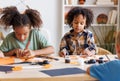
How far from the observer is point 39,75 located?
5.45ft

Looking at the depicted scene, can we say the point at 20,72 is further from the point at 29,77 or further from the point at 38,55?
the point at 38,55

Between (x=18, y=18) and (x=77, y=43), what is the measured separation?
629 mm

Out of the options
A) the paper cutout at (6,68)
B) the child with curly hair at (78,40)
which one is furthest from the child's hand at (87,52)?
the paper cutout at (6,68)

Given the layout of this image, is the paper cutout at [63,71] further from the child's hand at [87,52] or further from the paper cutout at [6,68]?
the child's hand at [87,52]

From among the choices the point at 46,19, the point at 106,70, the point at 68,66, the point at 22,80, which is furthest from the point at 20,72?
the point at 46,19

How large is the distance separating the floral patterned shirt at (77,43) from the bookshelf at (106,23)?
1.38 metres

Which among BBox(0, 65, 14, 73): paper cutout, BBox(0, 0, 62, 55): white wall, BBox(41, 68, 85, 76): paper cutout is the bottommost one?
BBox(41, 68, 85, 76): paper cutout

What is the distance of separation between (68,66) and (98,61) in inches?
10.6

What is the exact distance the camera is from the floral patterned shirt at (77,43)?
8.80 ft

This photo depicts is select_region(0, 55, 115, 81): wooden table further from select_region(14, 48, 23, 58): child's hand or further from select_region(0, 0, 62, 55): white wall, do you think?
select_region(0, 0, 62, 55): white wall

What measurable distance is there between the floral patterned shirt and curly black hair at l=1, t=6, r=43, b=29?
33cm

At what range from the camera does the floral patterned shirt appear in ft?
8.80

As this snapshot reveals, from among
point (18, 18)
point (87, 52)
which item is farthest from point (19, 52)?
point (87, 52)

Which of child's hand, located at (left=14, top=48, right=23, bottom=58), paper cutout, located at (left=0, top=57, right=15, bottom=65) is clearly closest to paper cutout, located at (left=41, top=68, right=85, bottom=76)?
paper cutout, located at (left=0, top=57, right=15, bottom=65)
